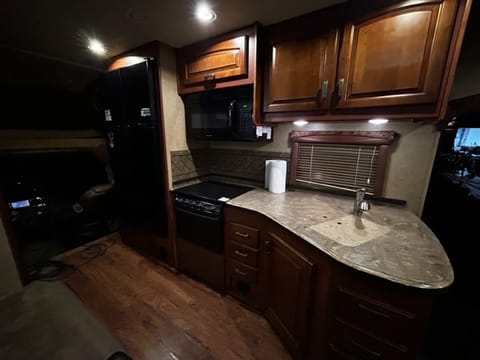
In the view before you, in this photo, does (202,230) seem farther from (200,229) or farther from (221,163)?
(221,163)

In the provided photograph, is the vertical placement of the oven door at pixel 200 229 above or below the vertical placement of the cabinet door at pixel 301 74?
below

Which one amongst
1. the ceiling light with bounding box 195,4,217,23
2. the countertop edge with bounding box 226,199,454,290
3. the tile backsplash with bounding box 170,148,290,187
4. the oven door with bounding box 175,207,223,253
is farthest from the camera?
the tile backsplash with bounding box 170,148,290,187

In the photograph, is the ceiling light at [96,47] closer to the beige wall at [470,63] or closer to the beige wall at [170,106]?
the beige wall at [170,106]

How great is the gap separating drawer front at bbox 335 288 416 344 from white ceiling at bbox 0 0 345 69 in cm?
161

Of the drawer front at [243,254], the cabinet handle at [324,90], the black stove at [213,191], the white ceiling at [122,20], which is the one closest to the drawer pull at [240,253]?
the drawer front at [243,254]

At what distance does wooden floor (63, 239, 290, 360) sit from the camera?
53.9 inches

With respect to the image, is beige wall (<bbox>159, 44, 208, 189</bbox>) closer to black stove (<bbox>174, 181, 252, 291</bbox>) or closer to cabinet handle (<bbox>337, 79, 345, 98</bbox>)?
black stove (<bbox>174, 181, 252, 291</bbox>)

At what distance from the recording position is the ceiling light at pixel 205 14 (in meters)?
1.22

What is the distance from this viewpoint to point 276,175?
1.77m

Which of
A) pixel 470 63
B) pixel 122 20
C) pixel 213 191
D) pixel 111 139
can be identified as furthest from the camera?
pixel 111 139

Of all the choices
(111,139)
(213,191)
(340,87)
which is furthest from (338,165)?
(111,139)

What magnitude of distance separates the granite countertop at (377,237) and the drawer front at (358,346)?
1.06 ft

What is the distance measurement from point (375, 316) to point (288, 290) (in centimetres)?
52

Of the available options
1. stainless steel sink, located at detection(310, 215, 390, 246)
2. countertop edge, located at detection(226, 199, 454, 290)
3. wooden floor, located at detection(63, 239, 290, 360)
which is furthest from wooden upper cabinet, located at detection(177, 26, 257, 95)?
wooden floor, located at detection(63, 239, 290, 360)
